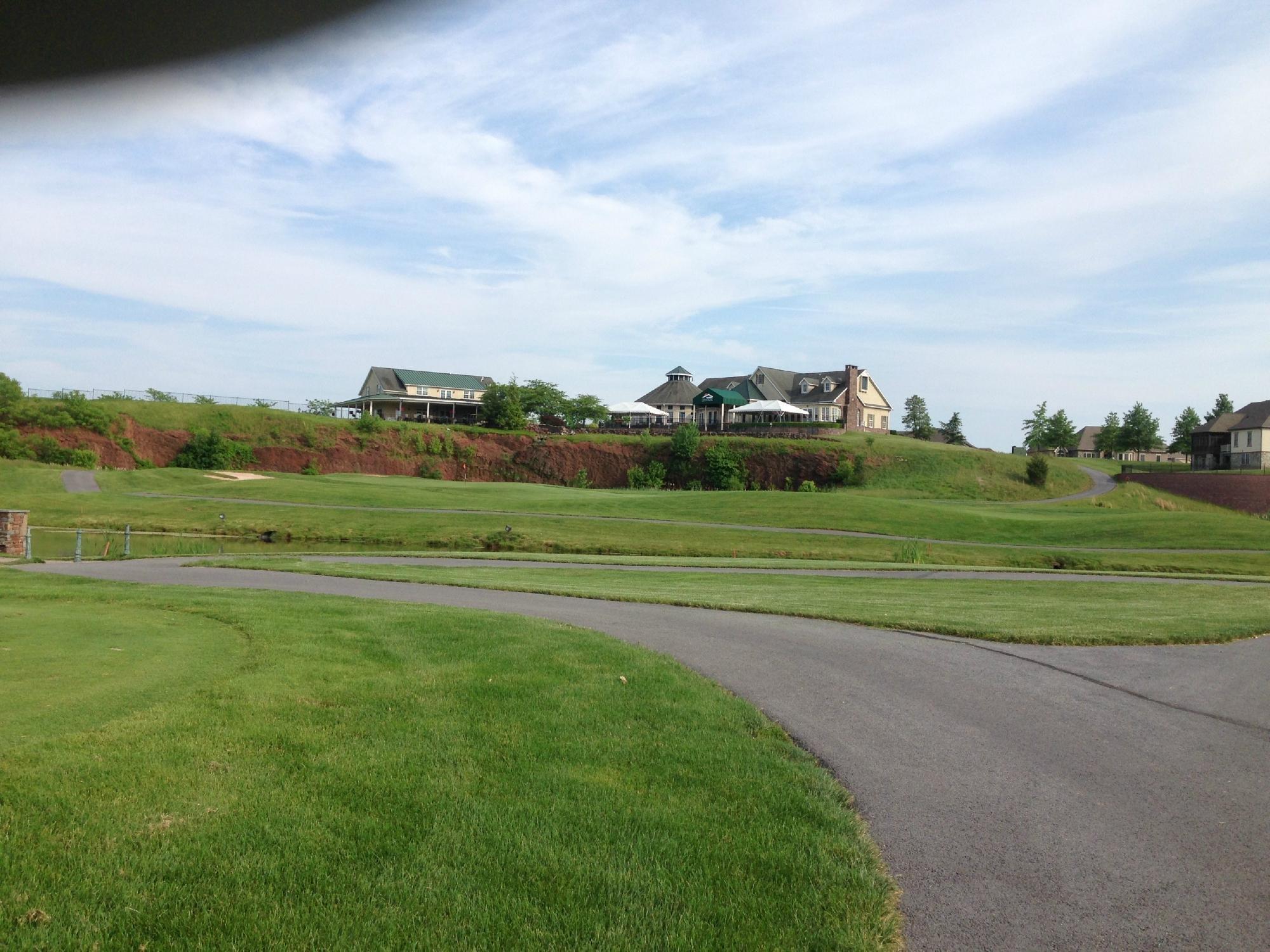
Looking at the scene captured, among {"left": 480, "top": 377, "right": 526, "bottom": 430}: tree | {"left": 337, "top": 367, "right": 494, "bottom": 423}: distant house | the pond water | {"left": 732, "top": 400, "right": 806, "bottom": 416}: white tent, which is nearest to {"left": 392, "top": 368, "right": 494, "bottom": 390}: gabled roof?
{"left": 337, "top": 367, "right": 494, "bottom": 423}: distant house

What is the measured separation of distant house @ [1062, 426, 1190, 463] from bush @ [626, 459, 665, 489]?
2947 inches

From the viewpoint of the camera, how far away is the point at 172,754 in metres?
5.95

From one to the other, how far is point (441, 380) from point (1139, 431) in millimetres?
86961

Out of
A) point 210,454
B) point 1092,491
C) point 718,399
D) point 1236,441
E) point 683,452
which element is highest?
point 718,399

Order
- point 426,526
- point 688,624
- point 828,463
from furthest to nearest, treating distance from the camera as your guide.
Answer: point 828,463 → point 426,526 → point 688,624

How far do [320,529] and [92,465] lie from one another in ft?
100

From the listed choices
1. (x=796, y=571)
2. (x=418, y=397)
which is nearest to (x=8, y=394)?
(x=418, y=397)

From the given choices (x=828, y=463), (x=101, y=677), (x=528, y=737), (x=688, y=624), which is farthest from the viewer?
(x=828, y=463)

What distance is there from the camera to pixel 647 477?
7494 centimetres

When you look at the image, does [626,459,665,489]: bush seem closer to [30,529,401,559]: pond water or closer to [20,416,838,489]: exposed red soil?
[20,416,838,489]: exposed red soil

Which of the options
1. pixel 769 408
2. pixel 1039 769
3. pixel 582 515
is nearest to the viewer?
pixel 1039 769

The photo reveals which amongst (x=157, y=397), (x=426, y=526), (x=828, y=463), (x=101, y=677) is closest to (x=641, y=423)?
(x=828, y=463)

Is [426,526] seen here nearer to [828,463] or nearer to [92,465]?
[92,465]

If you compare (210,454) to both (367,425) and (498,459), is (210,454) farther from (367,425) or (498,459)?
(498,459)
